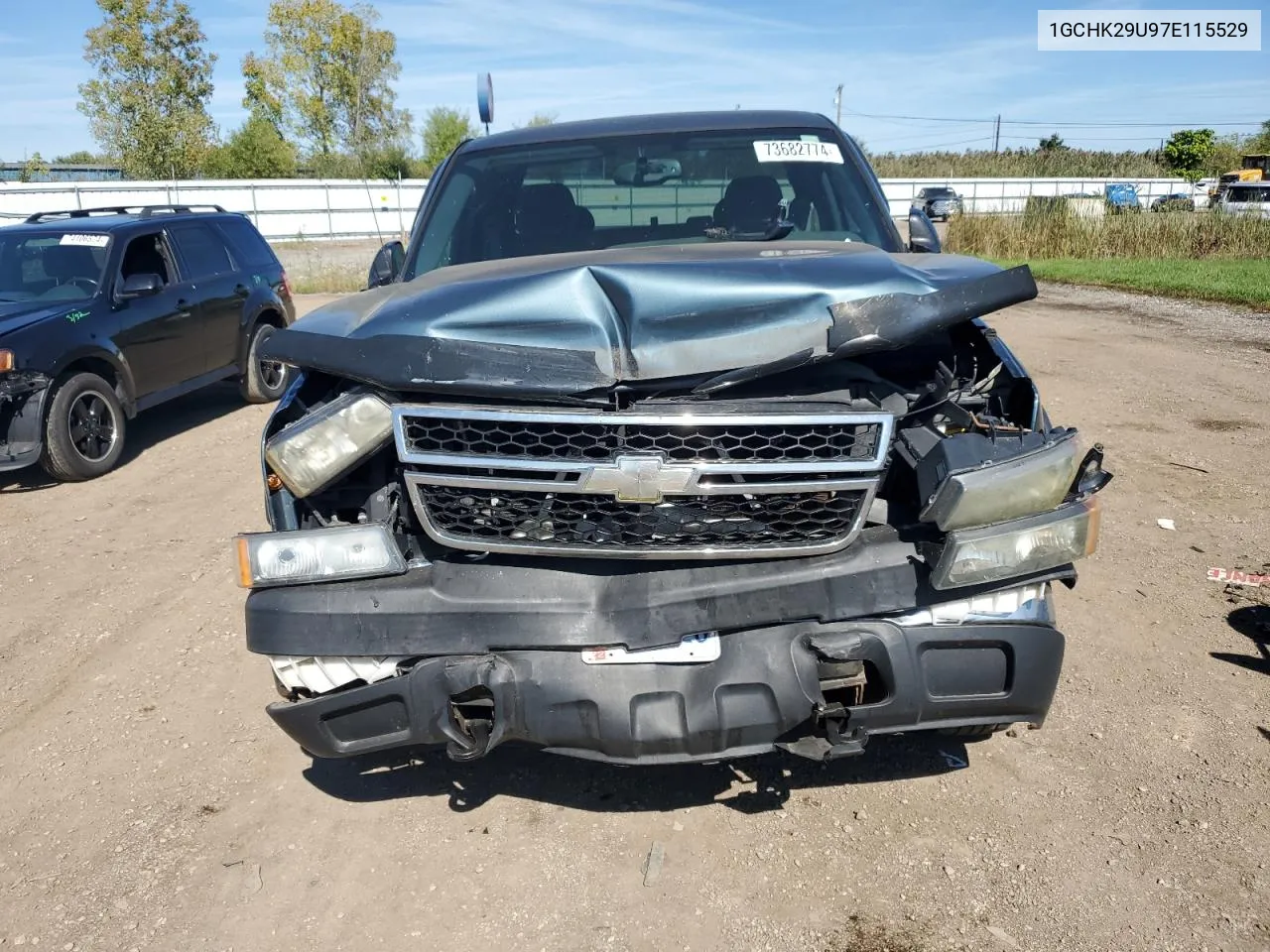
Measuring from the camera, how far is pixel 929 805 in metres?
3.08

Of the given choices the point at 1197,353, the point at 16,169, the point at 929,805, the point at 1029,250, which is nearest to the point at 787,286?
the point at 929,805

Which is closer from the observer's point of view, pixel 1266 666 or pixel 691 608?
pixel 691 608

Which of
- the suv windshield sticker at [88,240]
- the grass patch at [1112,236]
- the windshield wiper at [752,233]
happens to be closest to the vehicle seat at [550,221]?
the windshield wiper at [752,233]

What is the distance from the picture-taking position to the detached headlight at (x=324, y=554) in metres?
2.59

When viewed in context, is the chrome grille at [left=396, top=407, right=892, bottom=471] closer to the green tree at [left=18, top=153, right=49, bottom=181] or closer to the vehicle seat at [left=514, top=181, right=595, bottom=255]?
the vehicle seat at [left=514, top=181, right=595, bottom=255]

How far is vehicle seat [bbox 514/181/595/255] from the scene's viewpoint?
13.0 feet

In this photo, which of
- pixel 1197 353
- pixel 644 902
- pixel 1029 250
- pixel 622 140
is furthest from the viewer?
pixel 1029 250

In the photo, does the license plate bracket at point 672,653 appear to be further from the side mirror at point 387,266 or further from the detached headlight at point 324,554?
the side mirror at point 387,266

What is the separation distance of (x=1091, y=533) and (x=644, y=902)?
1.53 m

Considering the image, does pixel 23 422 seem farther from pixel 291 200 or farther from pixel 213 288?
pixel 291 200

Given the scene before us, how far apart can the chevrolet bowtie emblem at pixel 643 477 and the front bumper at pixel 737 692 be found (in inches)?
17.4

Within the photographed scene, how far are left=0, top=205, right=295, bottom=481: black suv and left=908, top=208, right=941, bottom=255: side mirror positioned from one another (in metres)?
4.60

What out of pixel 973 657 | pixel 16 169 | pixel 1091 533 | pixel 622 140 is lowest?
pixel 973 657

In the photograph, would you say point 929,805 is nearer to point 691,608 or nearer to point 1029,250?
point 691,608
